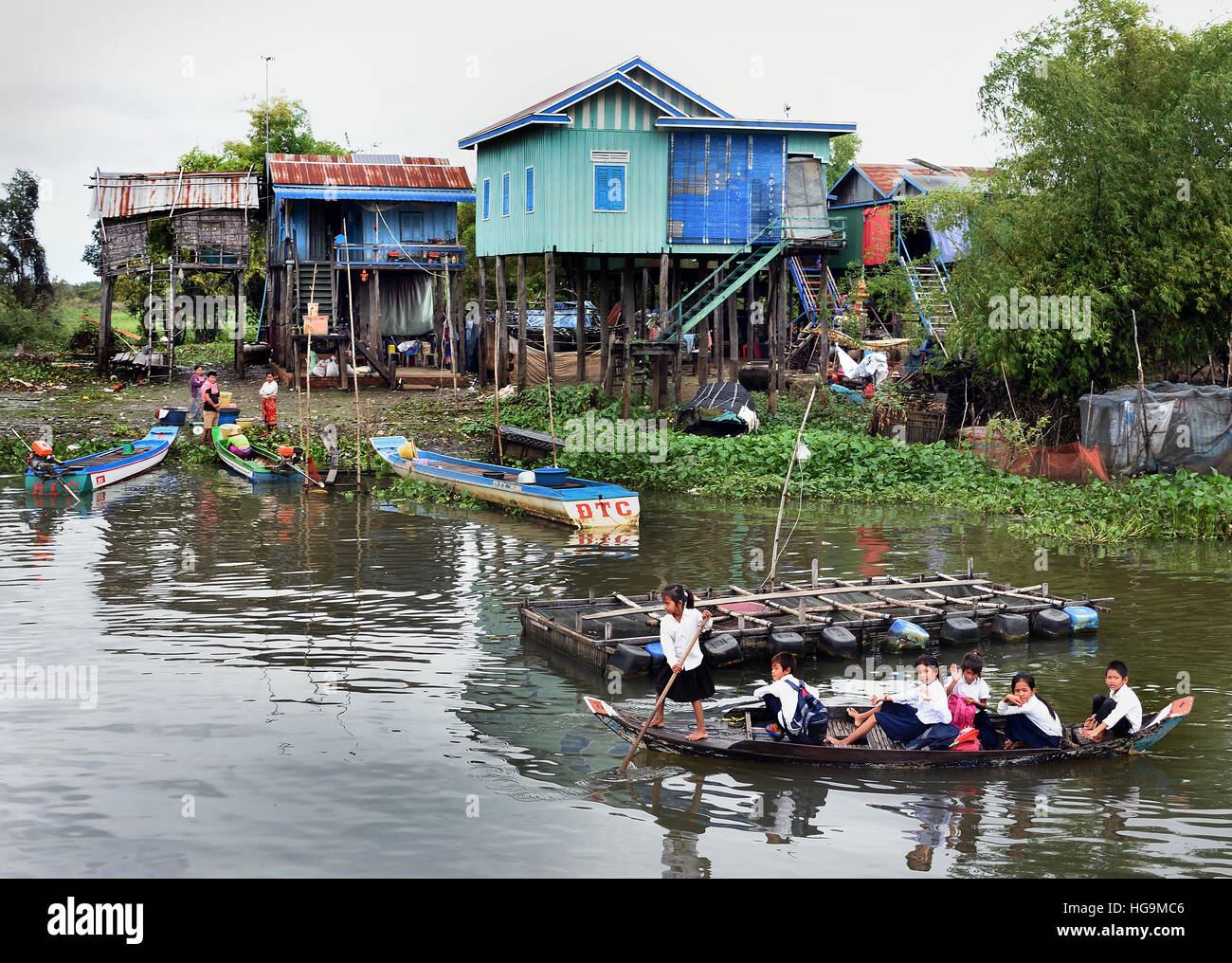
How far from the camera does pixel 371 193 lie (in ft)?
124

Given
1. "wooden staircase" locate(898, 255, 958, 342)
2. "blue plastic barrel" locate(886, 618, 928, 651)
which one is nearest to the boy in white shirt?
"wooden staircase" locate(898, 255, 958, 342)

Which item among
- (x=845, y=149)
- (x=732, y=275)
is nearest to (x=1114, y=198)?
(x=732, y=275)

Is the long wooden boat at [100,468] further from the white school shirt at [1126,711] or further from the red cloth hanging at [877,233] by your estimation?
the red cloth hanging at [877,233]

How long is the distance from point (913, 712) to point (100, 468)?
1912 cm

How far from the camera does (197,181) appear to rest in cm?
3759

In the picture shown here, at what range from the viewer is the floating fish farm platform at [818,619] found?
13.8m

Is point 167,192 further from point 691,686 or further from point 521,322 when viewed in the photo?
point 691,686

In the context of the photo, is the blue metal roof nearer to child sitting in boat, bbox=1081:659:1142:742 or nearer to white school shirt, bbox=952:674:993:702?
white school shirt, bbox=952:674:993:702

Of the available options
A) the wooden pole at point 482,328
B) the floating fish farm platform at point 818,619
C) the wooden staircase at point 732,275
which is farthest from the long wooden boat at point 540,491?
the wooden pole at point 482,328

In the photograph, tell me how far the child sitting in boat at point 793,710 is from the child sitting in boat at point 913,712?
0.21 meters

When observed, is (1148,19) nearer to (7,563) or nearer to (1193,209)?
(1193,209)

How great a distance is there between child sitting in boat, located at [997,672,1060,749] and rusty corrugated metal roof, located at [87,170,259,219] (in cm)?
3155

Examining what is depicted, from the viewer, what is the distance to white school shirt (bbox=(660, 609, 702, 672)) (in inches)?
441
